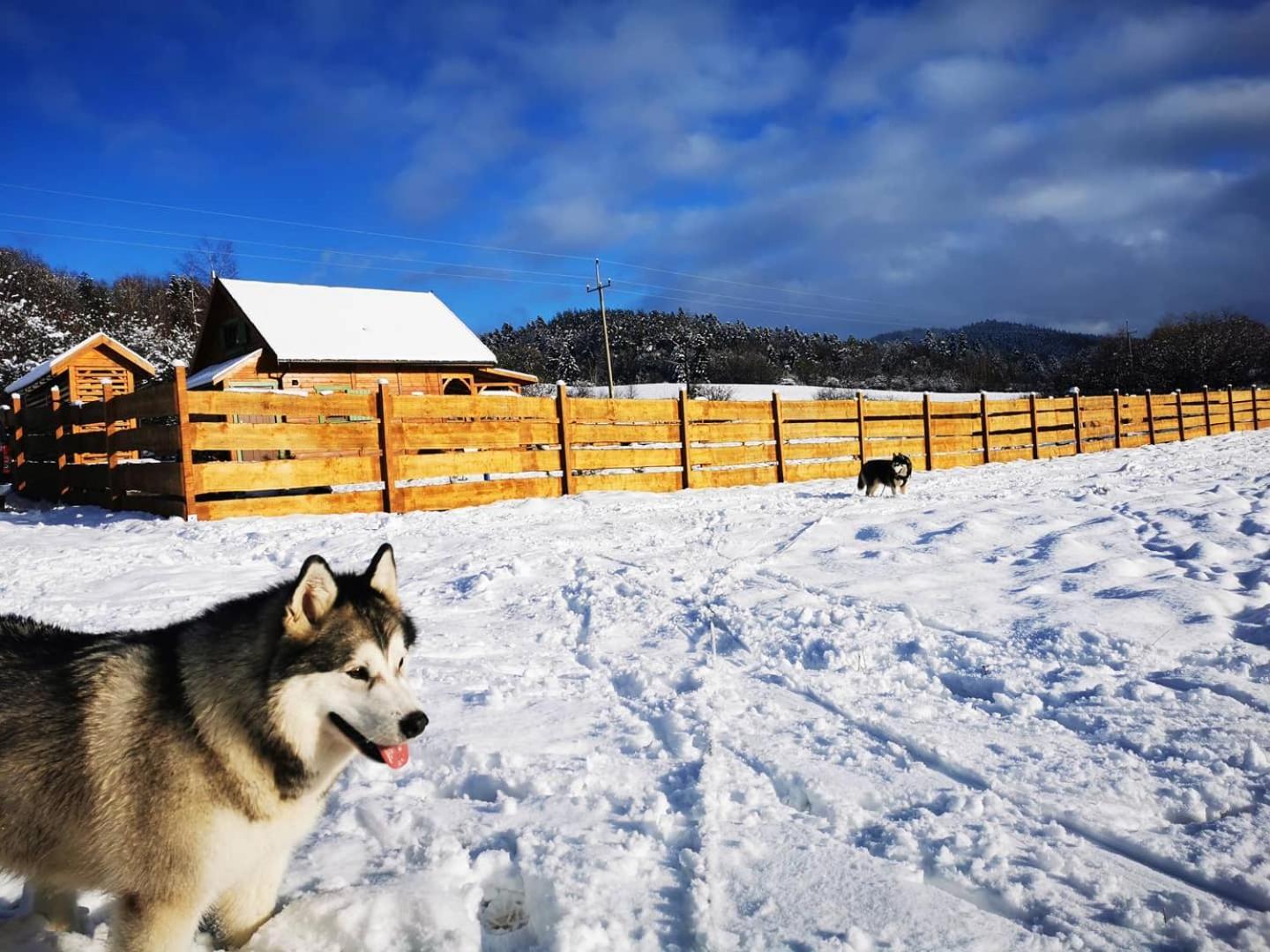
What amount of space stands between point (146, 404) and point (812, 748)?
10911 mm

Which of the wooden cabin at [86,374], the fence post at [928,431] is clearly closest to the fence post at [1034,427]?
the fence post at [928,431]

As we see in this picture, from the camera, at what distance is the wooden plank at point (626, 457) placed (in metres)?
13.2

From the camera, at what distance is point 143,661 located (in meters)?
1.99

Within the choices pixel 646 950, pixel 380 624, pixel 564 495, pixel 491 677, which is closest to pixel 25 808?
pixel 380 624

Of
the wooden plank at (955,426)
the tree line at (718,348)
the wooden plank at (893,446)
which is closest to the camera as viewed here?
the wooden plank at (893,446)

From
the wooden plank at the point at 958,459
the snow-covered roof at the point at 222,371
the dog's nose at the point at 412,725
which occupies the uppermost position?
the snow-covered roof at the point at 222,371

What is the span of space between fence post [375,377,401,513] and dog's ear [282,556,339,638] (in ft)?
30.3

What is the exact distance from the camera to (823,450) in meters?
17.0

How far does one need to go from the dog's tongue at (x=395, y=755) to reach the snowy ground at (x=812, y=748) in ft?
1.79

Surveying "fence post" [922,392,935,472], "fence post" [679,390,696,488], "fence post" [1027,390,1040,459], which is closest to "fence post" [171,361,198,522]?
"fence post" [679,390,696,488]

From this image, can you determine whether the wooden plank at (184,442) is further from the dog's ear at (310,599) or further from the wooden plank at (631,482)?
the dog's ear at (310,599)

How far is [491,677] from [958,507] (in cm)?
680

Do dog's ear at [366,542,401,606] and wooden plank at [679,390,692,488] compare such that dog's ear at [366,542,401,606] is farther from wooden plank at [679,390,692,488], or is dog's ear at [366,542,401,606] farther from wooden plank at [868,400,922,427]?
wooden plank at [868,400,922,427]

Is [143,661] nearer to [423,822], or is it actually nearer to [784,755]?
[423,822]
